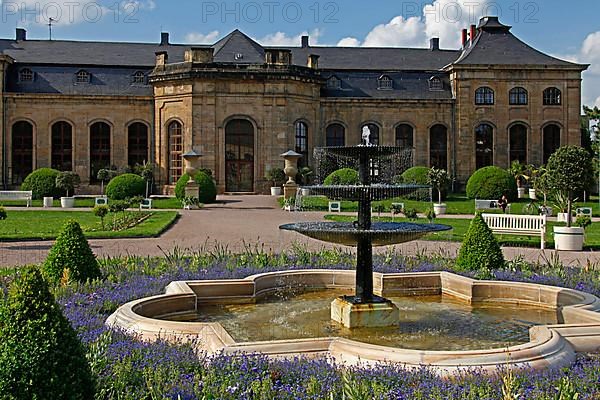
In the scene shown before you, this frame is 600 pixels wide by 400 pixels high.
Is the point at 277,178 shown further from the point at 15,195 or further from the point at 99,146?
the point at 15,195

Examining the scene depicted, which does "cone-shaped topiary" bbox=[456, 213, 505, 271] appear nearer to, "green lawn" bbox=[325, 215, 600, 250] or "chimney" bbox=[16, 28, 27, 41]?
"green lawn" bbox=[325, 215, 600, 250]

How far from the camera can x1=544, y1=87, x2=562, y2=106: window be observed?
150ft

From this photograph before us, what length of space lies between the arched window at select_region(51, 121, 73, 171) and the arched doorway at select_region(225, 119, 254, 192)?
10.1 m

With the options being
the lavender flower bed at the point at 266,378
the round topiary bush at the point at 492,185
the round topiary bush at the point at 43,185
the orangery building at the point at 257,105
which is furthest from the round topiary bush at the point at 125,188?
the lavender flower bed at the point at 266,378

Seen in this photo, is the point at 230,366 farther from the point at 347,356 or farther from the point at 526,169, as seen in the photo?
the point at 526,169

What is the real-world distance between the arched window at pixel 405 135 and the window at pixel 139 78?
1654cm

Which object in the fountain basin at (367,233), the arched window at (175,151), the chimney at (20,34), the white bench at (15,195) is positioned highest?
the chimney at (20,34)

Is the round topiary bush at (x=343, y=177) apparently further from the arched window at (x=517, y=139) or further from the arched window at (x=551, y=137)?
the arched window at (x=551, y=137)

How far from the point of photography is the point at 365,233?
8438mm

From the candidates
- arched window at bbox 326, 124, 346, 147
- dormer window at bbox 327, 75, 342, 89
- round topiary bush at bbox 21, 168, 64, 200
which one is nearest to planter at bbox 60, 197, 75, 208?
round topiary bush at bbox 21, 168, 64, 200

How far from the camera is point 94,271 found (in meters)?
10.9

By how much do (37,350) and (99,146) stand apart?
41.1 meters

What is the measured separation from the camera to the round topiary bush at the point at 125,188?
35406mm

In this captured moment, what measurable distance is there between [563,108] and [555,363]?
42.7m
